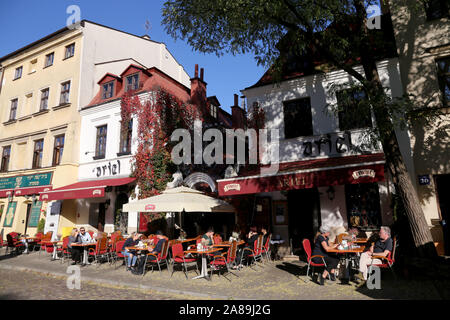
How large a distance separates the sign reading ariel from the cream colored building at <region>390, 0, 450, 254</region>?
63.7ft

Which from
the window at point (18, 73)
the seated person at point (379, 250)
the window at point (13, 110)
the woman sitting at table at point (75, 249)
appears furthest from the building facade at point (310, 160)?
the window at point (18, 73)

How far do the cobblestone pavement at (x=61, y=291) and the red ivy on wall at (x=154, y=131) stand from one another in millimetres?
6200

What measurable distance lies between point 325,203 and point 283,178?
2956 millimetres

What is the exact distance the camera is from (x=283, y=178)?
872cm

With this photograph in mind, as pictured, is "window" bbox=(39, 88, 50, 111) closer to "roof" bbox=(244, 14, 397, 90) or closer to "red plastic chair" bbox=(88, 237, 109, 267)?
"red plastic chair" bbox=(88, 237, 109, 267)

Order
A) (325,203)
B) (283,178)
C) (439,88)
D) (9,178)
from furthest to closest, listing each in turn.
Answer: (9,178), (325,203), (439,88), (283,178)

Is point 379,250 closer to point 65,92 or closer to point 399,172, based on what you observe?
point 399,172

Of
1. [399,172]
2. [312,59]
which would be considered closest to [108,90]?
[312,59]

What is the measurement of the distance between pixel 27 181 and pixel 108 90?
8.33m

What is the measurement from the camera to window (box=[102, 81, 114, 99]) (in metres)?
17.4

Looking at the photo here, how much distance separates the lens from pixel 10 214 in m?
19.4
